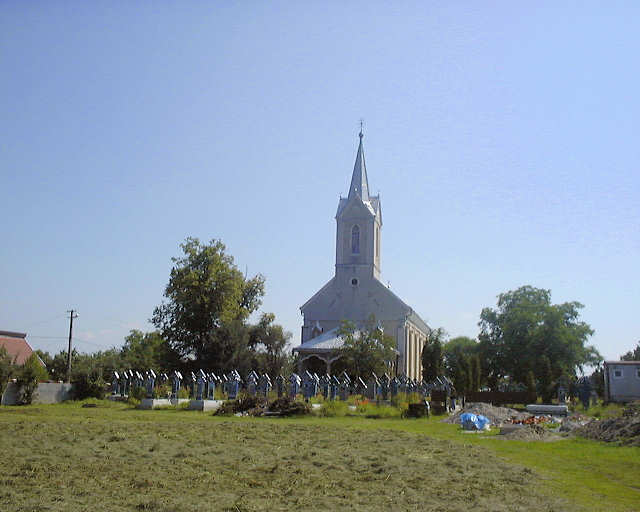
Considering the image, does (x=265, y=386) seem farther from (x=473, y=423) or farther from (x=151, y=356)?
(x=151, y=356)

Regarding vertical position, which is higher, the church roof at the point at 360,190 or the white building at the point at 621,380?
the church roof at the point at 360,190

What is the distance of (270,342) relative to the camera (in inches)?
2052

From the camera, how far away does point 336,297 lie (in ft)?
205

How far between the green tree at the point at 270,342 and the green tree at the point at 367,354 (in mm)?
5498

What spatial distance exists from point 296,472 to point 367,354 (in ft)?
116

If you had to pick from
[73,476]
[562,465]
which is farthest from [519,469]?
[73,476]

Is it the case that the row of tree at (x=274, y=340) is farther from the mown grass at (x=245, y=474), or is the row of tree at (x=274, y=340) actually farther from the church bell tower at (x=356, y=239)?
the mown grass at (x=245, y=474)

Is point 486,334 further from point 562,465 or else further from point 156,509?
point 156,509

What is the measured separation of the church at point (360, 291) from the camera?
59.9m

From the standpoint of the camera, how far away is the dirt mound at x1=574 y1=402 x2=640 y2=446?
1612cm

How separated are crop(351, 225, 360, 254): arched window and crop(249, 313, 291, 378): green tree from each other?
1312 centimetres

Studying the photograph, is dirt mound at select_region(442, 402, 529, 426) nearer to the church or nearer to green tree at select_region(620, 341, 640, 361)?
the church

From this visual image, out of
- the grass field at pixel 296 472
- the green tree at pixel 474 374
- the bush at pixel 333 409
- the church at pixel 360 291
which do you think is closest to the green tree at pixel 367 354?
the green tree at pixel 474 374

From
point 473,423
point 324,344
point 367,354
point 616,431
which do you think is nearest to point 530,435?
point 616,431
